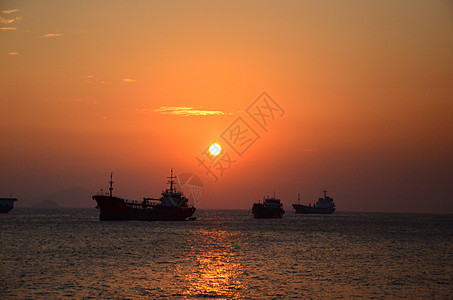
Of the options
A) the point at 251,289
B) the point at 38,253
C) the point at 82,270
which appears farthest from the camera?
the point at 38,253

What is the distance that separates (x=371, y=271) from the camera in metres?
49.6

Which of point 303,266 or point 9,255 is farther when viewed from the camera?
point 9,255

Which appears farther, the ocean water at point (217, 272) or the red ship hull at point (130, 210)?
the red ship hull at point (130, 210)

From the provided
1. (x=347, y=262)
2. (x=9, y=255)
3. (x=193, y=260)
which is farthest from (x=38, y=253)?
(x=347, y=262)

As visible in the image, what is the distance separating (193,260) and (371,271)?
19.7 meters

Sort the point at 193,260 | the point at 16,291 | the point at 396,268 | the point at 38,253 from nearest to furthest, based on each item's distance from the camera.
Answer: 1. the point at 16,291
2. the point at 396,268
3. the point at 193,260
4. the point at 38,253

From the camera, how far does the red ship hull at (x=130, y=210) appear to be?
5556 inches

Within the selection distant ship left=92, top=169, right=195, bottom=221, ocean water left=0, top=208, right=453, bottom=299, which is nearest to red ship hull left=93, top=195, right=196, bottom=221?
distant ship left=92, top=169, right=195, bottom=221

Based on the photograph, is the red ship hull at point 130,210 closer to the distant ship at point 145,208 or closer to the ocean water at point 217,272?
the distant ship at point 145,208

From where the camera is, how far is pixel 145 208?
149500 mm

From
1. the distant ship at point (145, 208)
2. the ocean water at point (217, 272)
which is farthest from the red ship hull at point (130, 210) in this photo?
the ocean water at point (217, 272)

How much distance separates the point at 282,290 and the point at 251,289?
243 centimetres

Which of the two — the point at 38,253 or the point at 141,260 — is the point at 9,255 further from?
the point at 141,260

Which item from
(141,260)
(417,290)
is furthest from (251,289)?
(141,260)
